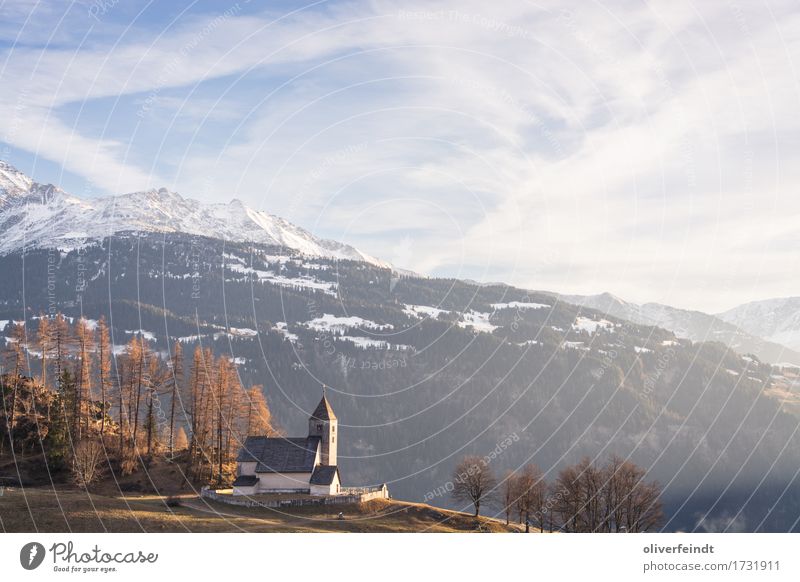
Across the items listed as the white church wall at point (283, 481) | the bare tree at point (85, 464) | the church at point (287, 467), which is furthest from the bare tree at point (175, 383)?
the white church wall at point (283, 481)

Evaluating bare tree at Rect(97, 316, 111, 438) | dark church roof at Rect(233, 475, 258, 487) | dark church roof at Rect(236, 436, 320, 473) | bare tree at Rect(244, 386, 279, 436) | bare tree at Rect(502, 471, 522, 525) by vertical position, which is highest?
bare tree at Rect(97, 316, 111, 438)

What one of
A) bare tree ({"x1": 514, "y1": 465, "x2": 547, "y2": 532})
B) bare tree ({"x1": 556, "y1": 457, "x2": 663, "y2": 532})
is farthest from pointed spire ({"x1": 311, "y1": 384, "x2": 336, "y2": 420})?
bare tree ({"x1": 556, "y1": 457, "x2": 663, "y2": 532})

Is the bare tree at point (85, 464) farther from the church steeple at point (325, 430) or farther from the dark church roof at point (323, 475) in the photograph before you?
the church steeple at point (325, 430)

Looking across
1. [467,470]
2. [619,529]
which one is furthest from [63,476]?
[619,529]

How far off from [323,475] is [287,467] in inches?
223

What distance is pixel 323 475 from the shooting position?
4048 inches

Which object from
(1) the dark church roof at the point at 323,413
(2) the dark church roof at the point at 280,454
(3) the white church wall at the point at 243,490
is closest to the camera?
(3) the white church wall at the point at 243,490

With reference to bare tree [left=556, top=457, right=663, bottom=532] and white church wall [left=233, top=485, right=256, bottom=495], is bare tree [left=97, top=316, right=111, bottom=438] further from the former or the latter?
bare tree [left=556, top=457, right=663, bottom=532]

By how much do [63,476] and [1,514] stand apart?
23.5m

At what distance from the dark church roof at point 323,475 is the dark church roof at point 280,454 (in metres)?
2.26

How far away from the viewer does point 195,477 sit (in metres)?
105

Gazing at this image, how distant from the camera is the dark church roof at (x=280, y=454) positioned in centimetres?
10569

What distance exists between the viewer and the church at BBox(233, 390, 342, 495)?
334 ft
